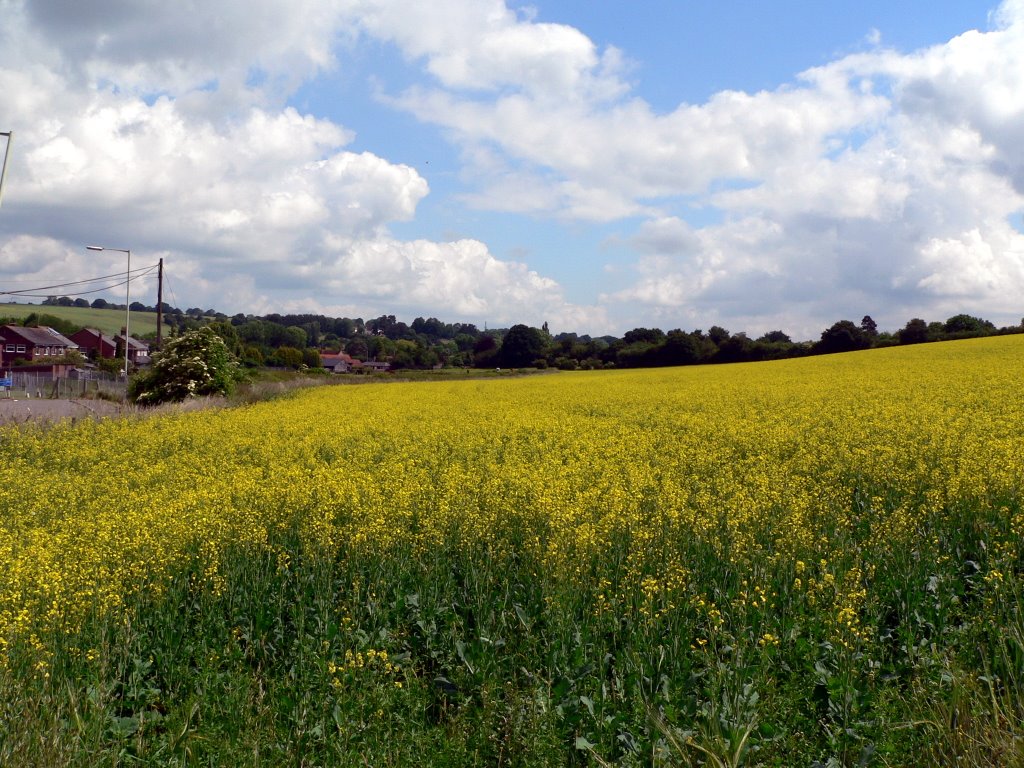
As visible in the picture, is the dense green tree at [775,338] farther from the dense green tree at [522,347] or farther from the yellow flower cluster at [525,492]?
the yellow flower cluster at [525,492]

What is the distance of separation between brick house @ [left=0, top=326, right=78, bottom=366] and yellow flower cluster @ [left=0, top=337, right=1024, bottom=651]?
89565mm

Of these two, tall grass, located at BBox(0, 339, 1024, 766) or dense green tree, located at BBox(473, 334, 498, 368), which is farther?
dense green tree, located at BBox(473, 334, 498, 368)

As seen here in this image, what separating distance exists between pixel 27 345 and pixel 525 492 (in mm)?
104432

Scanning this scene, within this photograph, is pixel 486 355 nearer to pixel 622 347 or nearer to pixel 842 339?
pixel 622 347

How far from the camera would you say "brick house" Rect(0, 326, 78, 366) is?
9069 centimetres

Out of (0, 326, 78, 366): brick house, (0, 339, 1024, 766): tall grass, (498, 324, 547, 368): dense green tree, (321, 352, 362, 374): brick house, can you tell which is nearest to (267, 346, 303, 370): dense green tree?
(321, 352, 362, 374): brick house

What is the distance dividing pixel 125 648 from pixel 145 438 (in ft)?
37.6

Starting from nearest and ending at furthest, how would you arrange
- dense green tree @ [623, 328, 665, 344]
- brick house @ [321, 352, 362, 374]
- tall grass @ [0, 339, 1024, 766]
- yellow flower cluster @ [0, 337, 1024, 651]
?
tall grass @ [0, 339, 1024, 766], yellow flower cluster @ [0, 337, 1024, 651], dense green tree @ [623, 328, 665, 344], brick house @ [321, 352, 362, 374]

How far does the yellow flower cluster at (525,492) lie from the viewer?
611 cm

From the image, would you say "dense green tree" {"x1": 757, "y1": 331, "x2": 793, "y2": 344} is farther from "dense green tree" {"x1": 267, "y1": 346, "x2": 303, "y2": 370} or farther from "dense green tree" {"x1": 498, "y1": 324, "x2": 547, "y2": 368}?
"dense green tree" {"x1": 267, "y1": 346, "x2": 303, "y2": 370}

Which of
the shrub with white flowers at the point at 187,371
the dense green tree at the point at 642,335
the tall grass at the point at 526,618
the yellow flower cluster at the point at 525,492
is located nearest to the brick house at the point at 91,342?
the dense green tree at the point at 642,335

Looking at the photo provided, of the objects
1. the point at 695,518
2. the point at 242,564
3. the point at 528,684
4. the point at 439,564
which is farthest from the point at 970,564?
the point at 242,564

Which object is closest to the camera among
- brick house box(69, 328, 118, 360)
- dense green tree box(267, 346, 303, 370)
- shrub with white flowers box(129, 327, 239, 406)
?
shrub with white flowers box(129, 327, 239, 406)

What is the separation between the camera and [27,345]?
304 ft
